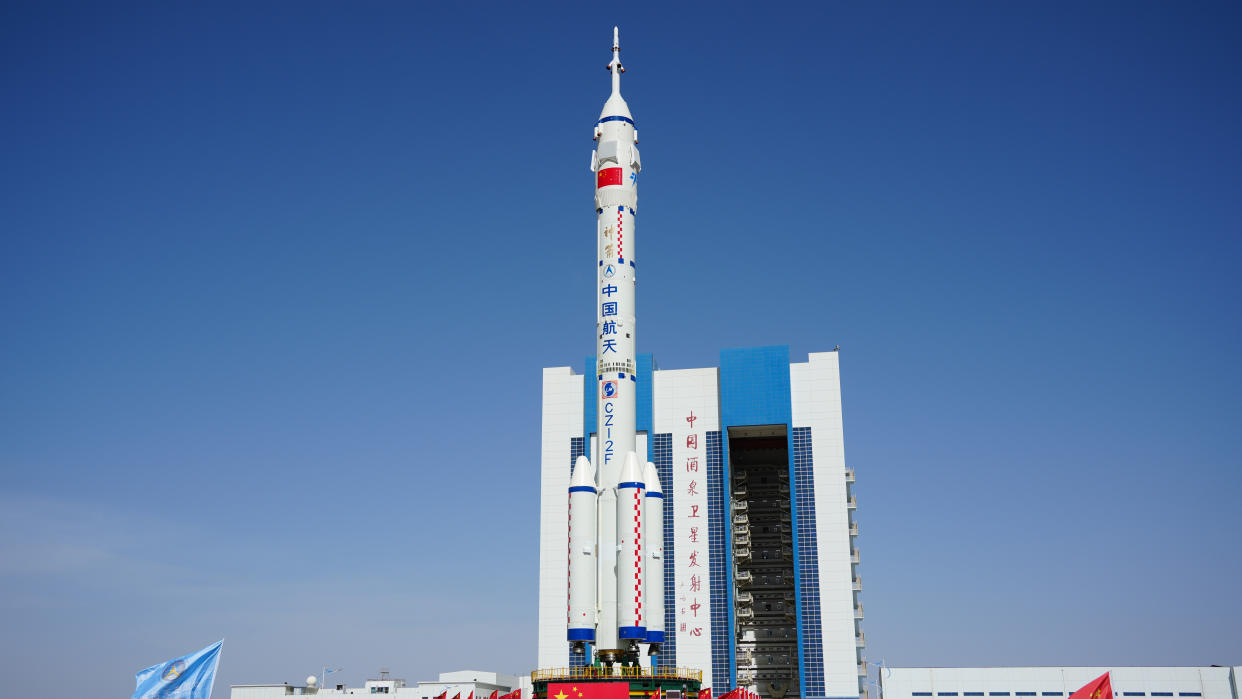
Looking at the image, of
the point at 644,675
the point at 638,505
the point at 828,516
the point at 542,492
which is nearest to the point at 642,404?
the point at 542,492

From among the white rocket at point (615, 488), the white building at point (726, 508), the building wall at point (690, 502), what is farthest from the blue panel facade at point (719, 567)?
the white rocket at point (615, 488)

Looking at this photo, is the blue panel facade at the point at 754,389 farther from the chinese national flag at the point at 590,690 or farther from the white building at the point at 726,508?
the chinese national flag at the point at 590,690

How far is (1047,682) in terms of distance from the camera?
78500mm

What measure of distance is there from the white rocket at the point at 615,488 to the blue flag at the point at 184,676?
33988mm

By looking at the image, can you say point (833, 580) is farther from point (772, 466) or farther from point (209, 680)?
point (209, 680)

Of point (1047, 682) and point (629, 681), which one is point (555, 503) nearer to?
point (629, 681)

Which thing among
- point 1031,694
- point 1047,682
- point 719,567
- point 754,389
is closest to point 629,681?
point 719,567

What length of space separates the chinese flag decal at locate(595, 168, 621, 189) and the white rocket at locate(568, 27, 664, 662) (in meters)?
0.07

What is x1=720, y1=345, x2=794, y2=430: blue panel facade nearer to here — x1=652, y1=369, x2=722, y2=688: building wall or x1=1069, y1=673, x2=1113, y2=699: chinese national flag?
x1=652, y1=369, x2=722, y2=688: building wall

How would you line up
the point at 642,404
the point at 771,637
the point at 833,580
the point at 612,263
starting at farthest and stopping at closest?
the point at 771,637
the point at 642,404
the point at 833,580
the point at 612,263

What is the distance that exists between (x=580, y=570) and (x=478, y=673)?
41.8m

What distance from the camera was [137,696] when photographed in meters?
26.5

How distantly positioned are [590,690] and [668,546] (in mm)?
26726

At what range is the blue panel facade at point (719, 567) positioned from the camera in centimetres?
7638
